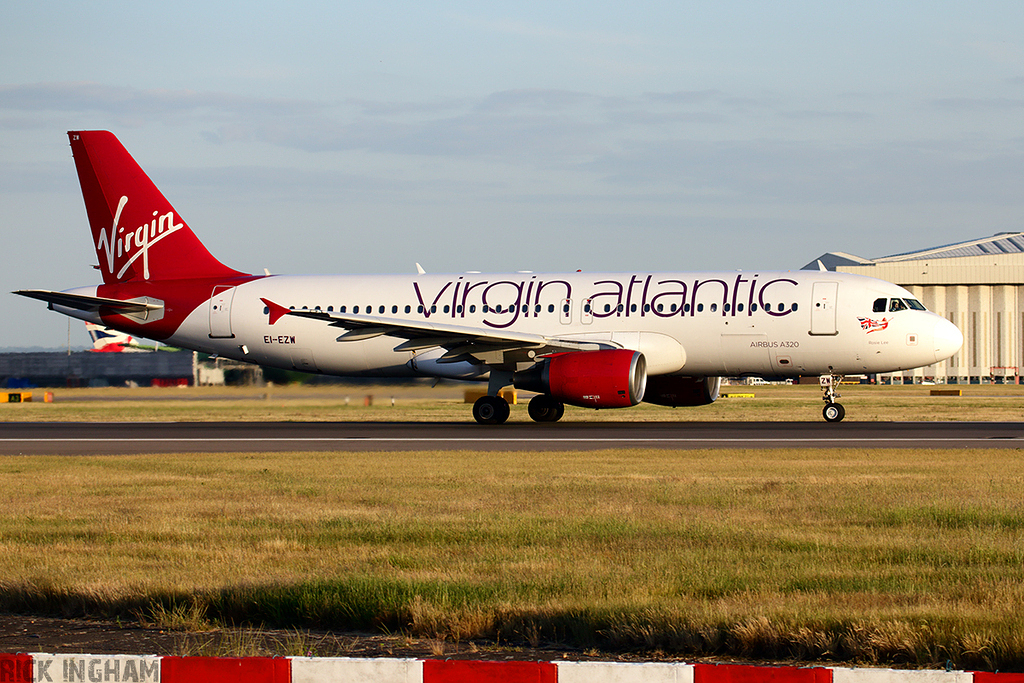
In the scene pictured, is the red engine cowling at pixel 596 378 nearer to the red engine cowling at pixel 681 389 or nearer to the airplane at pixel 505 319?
the airplane at pixel 505 319

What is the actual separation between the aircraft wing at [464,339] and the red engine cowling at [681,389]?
2.88 meters

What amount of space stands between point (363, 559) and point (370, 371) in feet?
73.9

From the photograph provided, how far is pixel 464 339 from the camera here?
2775 centimetres

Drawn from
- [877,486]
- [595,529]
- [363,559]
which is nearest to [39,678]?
[363,559]

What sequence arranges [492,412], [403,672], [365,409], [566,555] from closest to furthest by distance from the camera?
[403,672], [566,555], [492,412], [365,409]

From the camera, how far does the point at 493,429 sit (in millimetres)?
26828

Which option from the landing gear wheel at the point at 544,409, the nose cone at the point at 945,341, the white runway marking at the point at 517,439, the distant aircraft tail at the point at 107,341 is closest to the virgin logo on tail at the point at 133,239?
the white runway marking at the point at 517,439

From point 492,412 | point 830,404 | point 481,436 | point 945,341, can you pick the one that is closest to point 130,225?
point 492,412

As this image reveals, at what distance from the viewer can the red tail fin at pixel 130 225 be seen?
3312 cm

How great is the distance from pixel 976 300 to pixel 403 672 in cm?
10655

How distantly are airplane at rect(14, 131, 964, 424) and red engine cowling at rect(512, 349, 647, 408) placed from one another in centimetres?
3

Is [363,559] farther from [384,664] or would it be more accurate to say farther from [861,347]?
[861,347]

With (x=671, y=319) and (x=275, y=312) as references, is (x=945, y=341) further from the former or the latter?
(x=275, y=312)

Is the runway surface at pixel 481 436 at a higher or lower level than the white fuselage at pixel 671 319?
lower
